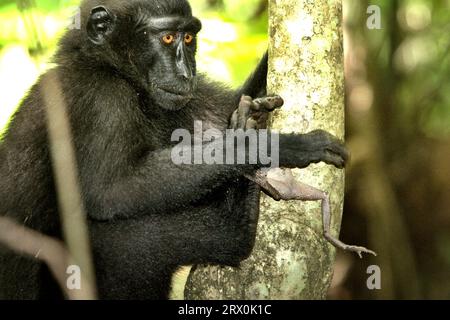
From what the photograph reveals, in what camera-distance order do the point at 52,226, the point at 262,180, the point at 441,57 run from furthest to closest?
1. the point at 441,57
2. the point at 52,226
3. the point at 262,180

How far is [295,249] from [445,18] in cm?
603

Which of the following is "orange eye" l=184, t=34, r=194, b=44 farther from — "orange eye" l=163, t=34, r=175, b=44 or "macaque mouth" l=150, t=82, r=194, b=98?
"macaque mouth" l=150, t=82, r=194, b=98

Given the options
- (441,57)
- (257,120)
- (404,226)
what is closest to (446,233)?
(404,226)

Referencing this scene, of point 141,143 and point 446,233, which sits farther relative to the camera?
point 446,233

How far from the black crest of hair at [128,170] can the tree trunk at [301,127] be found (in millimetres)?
278

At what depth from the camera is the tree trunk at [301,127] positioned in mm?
4414

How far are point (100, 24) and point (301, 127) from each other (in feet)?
6.11

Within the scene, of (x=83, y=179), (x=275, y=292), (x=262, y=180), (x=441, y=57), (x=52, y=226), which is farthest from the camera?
(x=441, y=57)

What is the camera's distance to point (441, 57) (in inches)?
352

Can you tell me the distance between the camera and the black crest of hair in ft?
16.4

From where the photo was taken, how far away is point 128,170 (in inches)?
199

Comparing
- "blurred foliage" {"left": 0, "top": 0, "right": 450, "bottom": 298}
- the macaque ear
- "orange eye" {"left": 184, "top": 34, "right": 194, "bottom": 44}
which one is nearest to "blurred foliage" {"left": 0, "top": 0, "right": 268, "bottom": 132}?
"blurred foliage" {"left": 0, "top": 0, "right": 450, "bottom": 298}
